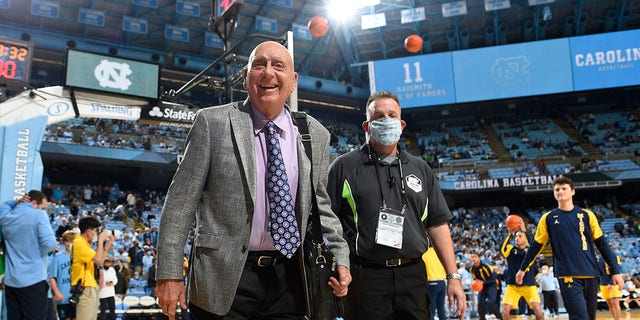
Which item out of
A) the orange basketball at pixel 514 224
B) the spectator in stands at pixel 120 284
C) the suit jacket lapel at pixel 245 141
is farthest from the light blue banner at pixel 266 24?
the suit jacket lapel at pixel 245 141

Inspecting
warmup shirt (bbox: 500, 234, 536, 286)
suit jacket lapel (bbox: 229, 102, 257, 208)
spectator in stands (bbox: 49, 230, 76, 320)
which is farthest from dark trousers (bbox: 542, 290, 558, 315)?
suit jacket lapel (bbox: 229, 102, 257, 208)

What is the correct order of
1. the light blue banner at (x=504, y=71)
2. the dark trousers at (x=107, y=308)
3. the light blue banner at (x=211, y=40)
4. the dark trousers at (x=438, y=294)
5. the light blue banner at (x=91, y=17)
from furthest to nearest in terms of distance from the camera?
the light blue banner at (x=211, y=40) → the light blue banner at (x=504, y=71) → the light blue banner at (x=91, y=17) → the dark trousers at (x=107, y=308) → the dark trousers at (x=438, y=294)

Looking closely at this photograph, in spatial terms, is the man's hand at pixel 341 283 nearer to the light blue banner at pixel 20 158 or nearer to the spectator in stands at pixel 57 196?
the light blue banner at pixel 20 158

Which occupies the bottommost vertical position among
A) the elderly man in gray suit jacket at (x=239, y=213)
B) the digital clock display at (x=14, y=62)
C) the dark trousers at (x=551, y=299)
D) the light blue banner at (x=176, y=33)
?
the dark trousers at (x=551, y=299)

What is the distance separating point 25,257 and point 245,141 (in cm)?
423

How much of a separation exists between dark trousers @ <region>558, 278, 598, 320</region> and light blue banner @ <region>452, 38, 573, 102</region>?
2485 cm

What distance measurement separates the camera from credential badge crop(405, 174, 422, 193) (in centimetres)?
344

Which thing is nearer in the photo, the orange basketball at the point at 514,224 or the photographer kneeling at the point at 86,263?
the photographer kneeling at the point at 86,263

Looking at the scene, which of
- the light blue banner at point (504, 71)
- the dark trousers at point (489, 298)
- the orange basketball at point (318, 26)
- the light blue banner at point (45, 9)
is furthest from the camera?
the light blue banner at point (504, 71)

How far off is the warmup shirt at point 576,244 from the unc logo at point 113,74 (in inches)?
272

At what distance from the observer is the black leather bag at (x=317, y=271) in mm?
2117

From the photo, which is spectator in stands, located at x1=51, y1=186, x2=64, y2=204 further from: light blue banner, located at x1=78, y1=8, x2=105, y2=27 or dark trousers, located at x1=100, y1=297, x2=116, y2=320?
dark trousers, located at x1=100, y1=297, x2=116, y2=320

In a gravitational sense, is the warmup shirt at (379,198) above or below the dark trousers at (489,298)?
above

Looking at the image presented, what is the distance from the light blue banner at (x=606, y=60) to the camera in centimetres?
2767
